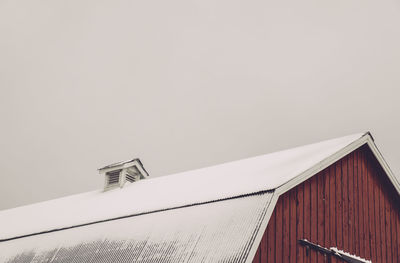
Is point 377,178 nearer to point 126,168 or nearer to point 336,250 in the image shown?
point 336,250

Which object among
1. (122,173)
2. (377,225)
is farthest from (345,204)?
(122,173)

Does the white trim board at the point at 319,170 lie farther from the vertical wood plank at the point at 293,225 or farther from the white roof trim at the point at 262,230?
the vertical wood plank at the point at 293,225

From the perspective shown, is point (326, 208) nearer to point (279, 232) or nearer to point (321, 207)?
point (321, 207)

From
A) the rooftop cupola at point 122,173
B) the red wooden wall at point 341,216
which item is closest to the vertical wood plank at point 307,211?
the red wooden wall at point 341,216

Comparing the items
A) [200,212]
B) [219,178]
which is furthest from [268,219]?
[219,178]

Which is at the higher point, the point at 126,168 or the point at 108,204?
the point at 126,168

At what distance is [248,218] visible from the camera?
35.4ft

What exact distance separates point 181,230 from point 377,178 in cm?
645

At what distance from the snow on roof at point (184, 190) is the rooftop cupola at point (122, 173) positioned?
0.60m

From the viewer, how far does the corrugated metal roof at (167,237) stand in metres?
10.6

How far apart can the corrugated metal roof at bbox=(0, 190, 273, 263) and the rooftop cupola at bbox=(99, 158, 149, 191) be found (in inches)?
202

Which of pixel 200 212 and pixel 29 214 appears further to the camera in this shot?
pixel 29 214

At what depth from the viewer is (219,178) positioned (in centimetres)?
1473

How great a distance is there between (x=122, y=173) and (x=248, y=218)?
10013 mm
